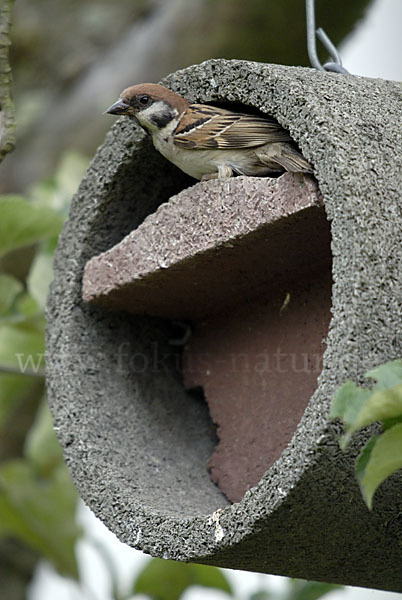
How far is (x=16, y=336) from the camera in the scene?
2244 mm

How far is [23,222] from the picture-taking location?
192cm

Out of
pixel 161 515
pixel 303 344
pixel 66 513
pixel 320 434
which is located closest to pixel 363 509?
pixel 320 434

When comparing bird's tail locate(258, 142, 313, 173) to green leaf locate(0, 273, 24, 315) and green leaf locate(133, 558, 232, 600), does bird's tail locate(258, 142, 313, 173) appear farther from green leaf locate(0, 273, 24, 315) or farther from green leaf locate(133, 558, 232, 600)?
green leaf locate(133, 558, 232, 600)

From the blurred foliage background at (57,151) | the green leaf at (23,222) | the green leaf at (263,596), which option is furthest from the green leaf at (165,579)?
the green leaf at (23,222)

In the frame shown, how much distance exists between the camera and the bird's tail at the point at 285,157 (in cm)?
138

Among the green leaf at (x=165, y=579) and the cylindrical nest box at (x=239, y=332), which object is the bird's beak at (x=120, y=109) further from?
the green leaf at (x=165, y=579)

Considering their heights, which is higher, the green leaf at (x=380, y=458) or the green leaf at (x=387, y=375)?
the green leaf at (x=387, y=375)

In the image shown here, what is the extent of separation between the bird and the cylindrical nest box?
0.03 metres

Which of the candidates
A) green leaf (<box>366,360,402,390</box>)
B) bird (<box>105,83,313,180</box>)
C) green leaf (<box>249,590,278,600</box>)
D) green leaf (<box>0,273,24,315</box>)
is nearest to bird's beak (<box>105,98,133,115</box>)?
bird (<box>105,83,313,180</box>)

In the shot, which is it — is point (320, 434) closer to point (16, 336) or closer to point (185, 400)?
point (185, 400)

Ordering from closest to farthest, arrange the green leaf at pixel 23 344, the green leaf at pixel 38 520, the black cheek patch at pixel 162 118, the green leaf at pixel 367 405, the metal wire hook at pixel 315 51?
the green leaf at pixel 367 405 → the black cheek patch at pixel 162 118 → the metal wire hook at pixel 315 51 → the green leaf at pixel 23 344 → the green leaf at pixel 38 520

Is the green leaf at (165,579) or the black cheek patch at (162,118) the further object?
the green leaf at (165,579)

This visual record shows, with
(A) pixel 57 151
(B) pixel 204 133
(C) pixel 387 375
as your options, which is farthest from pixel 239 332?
(A) pixel 57 151

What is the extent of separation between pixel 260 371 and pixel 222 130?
49 cm
